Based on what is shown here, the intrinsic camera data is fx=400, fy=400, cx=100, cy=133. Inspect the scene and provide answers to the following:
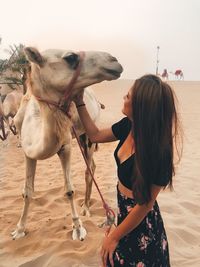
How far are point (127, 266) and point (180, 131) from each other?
0.91 metres

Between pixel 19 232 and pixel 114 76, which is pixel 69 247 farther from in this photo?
pixel 114 76

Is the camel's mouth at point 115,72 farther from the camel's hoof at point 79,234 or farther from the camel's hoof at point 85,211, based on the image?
the camel's hoof at point 85,211

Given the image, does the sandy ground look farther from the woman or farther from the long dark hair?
the long dark hair

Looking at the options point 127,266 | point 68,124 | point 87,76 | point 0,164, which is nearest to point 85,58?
point 87,76

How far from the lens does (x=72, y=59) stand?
3047 millimetres

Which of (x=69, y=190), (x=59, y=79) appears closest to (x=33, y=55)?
(x=59, y=79)

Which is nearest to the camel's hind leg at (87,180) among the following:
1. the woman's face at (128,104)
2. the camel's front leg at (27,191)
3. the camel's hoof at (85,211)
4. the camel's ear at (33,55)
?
the camel's hoof at (85,211)

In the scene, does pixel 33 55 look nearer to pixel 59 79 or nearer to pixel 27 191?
pixel 59 79

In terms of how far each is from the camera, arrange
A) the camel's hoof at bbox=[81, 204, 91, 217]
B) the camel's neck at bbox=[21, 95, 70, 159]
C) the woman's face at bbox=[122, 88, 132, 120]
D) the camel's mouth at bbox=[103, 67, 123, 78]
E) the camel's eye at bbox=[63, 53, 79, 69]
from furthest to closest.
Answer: the camel's hoof at bbox=[81, 204, 91, 217]
the camel's neck at bbox=[21, 95, 70, 159]
the camel's eye at bbox=[63, 53, 79, 69]
the camel's mouth at bbox=[103, 67, 123, 78]
the woman's face at bbox=[122, 88, 132, 120]

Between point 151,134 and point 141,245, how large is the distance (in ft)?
2.34

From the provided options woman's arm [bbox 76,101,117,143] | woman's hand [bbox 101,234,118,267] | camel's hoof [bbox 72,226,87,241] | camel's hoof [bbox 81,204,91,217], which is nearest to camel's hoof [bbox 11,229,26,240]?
camel's hoof [bbox 72,226,87,241]

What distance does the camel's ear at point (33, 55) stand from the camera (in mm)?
2896

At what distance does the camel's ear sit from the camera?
9.50ft

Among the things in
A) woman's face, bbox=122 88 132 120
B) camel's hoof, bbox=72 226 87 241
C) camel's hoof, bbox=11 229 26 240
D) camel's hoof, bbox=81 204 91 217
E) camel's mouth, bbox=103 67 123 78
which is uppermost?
camel's mouth, bbox=103 67 123 78
